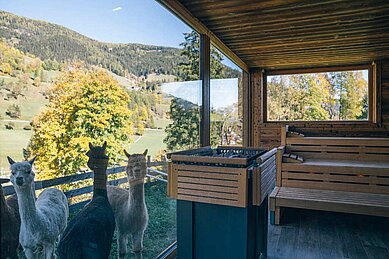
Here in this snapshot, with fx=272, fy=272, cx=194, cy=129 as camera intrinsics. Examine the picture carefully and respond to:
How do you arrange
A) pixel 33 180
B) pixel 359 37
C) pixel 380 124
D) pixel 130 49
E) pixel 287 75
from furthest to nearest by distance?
pixel 287 75 < pixel 380 124 < pixel 359 37 < pixel 130 49 < pixel 33 180

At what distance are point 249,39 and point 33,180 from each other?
363 cm

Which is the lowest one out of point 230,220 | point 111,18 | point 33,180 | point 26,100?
point 230,220

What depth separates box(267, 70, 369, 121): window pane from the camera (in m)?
5.88

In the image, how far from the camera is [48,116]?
1.41 metres

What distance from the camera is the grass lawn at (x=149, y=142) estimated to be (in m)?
2.02

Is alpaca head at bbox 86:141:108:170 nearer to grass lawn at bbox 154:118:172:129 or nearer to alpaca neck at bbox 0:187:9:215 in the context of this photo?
alpaca neck at bbox 0:187:9:215

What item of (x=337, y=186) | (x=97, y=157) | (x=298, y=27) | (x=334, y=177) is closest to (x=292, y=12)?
(x=298, y=27)

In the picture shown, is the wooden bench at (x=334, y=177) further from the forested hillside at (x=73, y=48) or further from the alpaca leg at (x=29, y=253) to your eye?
the alpaca leg at (x=29, y=253)

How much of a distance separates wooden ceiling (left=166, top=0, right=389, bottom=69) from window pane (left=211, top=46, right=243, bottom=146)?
0.33 meters

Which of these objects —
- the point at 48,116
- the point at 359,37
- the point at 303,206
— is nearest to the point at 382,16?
the point at 359,37

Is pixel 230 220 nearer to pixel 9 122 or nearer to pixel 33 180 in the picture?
pixel 33 180

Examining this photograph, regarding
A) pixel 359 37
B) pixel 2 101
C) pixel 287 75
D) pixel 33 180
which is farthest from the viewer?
pixel 287 75

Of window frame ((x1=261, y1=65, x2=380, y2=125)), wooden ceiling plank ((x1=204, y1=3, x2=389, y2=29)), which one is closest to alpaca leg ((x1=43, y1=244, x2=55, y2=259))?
wooden ceiling plank ((x1=204, y1=3, x2=389, y2=29))

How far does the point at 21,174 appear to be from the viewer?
1.27 m
